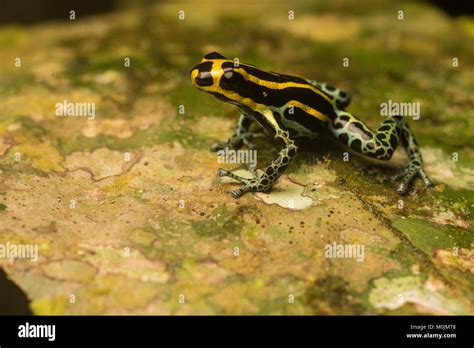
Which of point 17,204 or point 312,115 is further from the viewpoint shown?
point 312,115

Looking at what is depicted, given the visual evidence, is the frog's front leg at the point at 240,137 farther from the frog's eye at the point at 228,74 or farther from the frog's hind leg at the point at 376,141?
the frog's hind leg at the point at 376,141

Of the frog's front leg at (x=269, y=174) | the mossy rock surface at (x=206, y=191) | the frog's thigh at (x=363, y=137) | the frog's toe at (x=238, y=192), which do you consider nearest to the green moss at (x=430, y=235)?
the mossy rock surface at (x=206, y=191)

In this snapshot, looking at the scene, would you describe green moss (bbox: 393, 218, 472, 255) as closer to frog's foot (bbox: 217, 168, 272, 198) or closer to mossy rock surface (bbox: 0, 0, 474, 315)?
mossy rock surface (bbox: 0, 0, 474, 315)

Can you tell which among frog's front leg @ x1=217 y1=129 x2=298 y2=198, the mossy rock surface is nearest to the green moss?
the mossy rock surface

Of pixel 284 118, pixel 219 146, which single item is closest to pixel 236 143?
pixel 219 146

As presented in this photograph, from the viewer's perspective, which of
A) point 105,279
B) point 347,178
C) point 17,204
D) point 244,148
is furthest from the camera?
point 244,148

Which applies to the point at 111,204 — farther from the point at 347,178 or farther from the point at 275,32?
the point at 275,32

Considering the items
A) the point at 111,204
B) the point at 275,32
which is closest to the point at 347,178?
the point at 111,204

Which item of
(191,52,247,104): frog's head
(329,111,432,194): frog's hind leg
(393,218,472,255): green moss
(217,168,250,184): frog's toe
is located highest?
Answer: (191,52,247,104): frog's head
